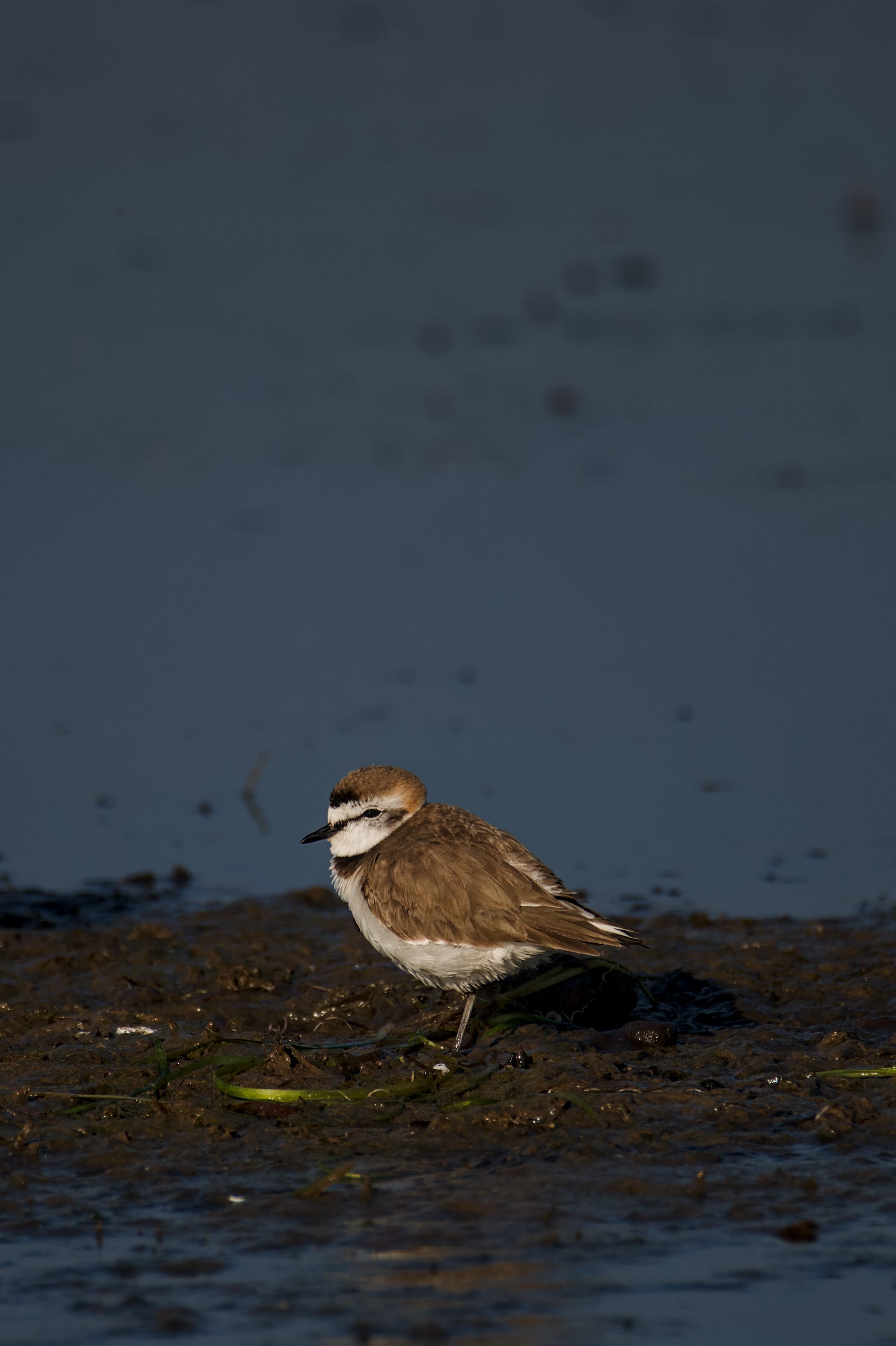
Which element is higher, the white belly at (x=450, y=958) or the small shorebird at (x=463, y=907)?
the small shorebird at (x=463, y=907)

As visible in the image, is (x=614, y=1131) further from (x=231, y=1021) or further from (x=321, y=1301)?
Answer: (x=231, y=1021)

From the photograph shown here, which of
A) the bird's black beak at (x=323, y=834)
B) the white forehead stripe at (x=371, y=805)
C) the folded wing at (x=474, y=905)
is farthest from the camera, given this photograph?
the bird's black beak at (x=323, y=834)

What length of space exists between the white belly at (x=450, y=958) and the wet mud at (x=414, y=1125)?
27 cm

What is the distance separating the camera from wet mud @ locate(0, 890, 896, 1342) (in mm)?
4379

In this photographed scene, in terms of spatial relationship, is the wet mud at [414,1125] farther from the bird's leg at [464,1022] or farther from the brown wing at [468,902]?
the brown wing at [468,902]

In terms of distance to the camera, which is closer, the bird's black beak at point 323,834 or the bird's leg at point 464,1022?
the bird's leg at point 464,1022

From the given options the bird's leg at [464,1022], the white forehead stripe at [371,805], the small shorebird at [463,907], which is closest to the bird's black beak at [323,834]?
the white forehead stripe at [371,805]

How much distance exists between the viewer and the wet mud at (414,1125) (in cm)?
438

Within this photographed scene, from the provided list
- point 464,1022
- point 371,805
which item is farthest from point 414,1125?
point 371,805

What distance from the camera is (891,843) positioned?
909 centimetres

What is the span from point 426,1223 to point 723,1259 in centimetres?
86

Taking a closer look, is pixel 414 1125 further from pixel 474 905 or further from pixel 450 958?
pixel 474 905

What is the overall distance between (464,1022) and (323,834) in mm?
1261

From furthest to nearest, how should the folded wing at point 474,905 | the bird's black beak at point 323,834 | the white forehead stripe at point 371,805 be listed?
the bird's black beak at point 323,834 → the white forehead stripe at point 371,805 → the folded wing at point 474,905
